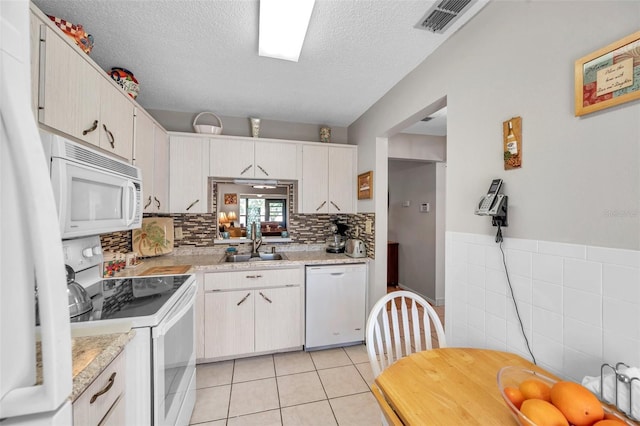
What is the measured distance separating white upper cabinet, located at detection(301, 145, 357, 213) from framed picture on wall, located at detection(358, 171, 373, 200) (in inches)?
5.1

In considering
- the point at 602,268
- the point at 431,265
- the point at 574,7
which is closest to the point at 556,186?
the point at 602,268

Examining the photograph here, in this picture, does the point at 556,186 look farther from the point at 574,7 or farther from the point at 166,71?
the point at 166,71

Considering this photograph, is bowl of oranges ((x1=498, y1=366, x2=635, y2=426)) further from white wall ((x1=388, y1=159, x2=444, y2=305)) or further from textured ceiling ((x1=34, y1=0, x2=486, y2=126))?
white wall ((x1=388, y1=159, x2=444, y2=305))

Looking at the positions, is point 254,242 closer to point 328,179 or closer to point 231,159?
point 231,159

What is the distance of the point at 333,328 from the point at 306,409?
862 mm

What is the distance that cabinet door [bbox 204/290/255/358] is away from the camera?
92.9 inches

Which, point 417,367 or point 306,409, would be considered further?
point 306,409

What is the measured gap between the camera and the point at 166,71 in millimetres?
2045

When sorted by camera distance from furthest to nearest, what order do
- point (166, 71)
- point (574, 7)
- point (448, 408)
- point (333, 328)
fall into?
point (333, 328) → point (166, 71) → point (574, 7) → point (448, 408)

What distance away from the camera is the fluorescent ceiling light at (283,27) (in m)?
1.34

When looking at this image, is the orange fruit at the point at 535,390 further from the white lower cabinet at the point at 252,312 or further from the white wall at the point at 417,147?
the white wall at the point at 417,147

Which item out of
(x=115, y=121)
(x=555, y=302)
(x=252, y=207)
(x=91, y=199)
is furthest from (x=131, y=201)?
(x=555, y=302)

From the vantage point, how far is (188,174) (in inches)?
104

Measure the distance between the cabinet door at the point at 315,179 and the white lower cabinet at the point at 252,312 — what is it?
2.52 ft
